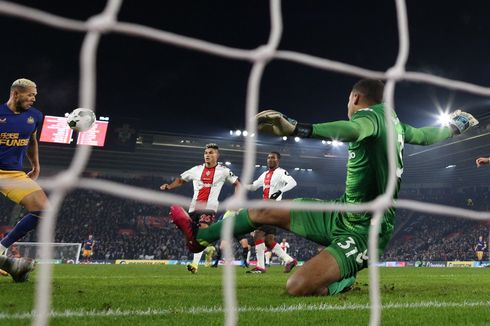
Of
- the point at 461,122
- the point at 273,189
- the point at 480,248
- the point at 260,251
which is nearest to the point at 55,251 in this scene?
the point at 260,251

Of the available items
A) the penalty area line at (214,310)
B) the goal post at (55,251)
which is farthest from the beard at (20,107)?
the goal post at (55,251)

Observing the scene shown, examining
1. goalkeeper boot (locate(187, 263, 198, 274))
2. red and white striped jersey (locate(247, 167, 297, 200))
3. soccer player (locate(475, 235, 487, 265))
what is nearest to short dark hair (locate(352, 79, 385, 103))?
red and white striped jersey (locate(247, 167, 297, 200))

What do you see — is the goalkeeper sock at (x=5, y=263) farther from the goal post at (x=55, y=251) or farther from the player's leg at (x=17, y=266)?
the goal post at (x=55, y=251)

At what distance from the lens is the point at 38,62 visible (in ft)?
110

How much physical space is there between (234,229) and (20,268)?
2095 millimetres

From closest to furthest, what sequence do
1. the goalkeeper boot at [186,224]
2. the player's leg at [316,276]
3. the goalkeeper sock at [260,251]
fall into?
the player's leg at [316,276], the goalkeeper boot at [186,224], the goalkeeper sock at [260,251]

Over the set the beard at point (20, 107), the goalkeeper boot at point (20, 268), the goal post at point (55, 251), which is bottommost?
the goal post at point (55, 251)

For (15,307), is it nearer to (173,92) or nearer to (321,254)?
(321,254)

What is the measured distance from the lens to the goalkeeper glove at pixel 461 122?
4.01 meters

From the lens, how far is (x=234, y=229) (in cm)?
405

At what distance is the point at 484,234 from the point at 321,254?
26015 mm

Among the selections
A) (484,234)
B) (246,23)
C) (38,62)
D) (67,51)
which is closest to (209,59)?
(246,23)

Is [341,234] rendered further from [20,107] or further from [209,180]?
[209,180]

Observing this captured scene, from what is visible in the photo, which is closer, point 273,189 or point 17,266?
point 17,266
